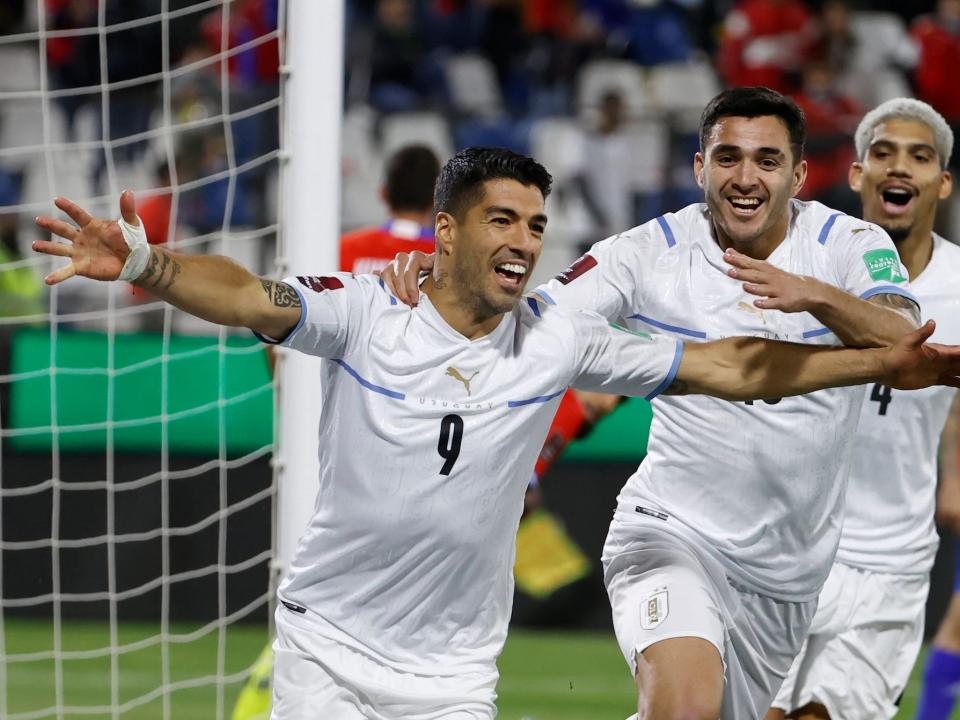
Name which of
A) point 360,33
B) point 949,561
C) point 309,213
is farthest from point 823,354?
point 360,33

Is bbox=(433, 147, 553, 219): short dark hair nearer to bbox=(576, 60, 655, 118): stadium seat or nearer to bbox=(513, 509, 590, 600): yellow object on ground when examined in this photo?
bbox=(513, 509, 590, 600): yellow object on ground

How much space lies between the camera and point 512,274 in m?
4.02

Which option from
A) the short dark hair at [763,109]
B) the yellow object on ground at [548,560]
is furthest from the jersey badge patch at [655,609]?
the yellow object on ground at [548,560]

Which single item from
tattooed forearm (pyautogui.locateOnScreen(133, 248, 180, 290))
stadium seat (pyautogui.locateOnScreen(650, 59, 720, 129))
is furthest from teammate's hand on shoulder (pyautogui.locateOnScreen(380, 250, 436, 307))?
stadium seat (pyautogui.locateOnScreen(650, 59, 720, 129))

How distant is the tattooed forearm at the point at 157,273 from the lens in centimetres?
374

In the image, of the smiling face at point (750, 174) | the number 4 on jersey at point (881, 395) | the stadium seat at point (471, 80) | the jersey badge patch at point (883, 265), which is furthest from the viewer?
the stadium seat at point (471, 80)

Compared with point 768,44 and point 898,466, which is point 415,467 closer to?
point 898,466

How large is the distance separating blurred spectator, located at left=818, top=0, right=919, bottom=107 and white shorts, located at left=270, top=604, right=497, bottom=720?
1003 centimetres

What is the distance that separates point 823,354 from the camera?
4211 millimetres

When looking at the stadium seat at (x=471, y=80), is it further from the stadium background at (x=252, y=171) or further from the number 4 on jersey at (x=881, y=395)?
the number 4 on jersey at (x=881, y=395)

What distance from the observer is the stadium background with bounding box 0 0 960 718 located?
9430mm

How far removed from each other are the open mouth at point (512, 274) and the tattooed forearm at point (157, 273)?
0.84 meters

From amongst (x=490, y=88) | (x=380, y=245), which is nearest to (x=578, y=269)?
(x=380, y=245)

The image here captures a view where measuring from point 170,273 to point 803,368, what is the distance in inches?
68.1
